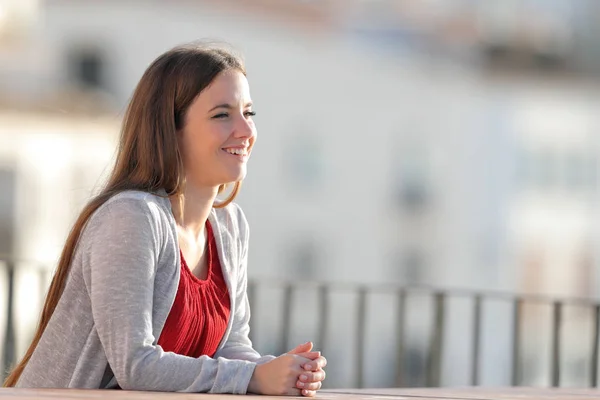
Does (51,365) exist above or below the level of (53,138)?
below

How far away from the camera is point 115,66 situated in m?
47.0

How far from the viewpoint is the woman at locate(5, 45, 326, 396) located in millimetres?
3174

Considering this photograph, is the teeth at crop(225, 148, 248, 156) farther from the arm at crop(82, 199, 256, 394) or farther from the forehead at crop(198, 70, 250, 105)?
the arm at crop(82, 199, 256, 394)

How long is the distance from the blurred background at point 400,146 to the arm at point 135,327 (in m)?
39.9

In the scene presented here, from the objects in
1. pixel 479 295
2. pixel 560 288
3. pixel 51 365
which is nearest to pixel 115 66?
pixel 560 288

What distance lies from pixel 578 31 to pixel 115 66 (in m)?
19.7

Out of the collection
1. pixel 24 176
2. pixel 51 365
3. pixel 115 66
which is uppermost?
pixel 115 66

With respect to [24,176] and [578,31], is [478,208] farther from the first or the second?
[24,176]

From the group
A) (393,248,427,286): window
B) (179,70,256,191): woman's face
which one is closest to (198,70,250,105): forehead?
(179,70,256,191): woman's face

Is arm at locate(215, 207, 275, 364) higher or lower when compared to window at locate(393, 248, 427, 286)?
lower

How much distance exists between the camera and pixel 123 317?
3.16m

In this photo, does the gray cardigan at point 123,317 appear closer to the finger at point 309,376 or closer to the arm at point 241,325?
the finger at point 309,376

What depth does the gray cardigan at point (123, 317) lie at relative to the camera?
10.4 ft

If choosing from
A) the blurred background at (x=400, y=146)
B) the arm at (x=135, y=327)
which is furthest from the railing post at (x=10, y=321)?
the blurred background at (x=400, y=146)
